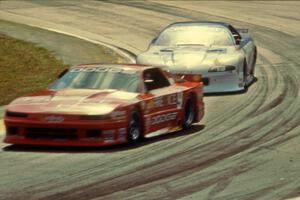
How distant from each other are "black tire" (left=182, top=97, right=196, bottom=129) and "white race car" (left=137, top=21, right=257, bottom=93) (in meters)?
3.65

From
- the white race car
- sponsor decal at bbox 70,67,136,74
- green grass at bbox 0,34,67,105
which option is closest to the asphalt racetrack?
the white race car

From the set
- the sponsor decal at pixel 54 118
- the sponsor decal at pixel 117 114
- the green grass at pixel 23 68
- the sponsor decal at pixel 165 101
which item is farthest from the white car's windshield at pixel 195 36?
the sponsor decal at pixel 54 118

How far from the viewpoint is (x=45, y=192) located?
987 cm

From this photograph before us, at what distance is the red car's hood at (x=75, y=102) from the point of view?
1253cm

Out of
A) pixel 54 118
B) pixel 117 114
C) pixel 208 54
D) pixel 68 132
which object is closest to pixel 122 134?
pixel 117 114

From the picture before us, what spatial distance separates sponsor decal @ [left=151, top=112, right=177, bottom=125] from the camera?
13695 millimetres

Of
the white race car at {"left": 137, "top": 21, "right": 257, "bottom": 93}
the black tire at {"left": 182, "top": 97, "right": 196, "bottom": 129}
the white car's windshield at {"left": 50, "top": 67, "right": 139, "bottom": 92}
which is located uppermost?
the white car's windshield at {"left": 50, "top": 67, "right": 139, "bottom": 92}

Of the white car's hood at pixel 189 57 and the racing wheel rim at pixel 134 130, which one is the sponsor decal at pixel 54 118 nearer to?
the racing wheel rim at pixel 134 130

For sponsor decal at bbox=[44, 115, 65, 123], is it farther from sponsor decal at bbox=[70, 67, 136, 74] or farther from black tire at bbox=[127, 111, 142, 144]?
sponsor decal at bbox=[70, 67, 136, 74]

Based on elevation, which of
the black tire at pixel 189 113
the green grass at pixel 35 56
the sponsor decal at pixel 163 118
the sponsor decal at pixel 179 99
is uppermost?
the sponsor decal at pixel 179 99

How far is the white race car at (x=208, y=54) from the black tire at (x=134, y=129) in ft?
18.2

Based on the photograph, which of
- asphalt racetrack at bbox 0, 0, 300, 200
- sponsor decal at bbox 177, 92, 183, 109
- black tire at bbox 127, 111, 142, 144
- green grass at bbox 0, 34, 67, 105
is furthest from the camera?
green grass at bbox 0, 34, 67, 105

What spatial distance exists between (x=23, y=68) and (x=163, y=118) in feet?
25.8

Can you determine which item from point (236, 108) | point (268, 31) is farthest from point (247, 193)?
point (268, 31)
